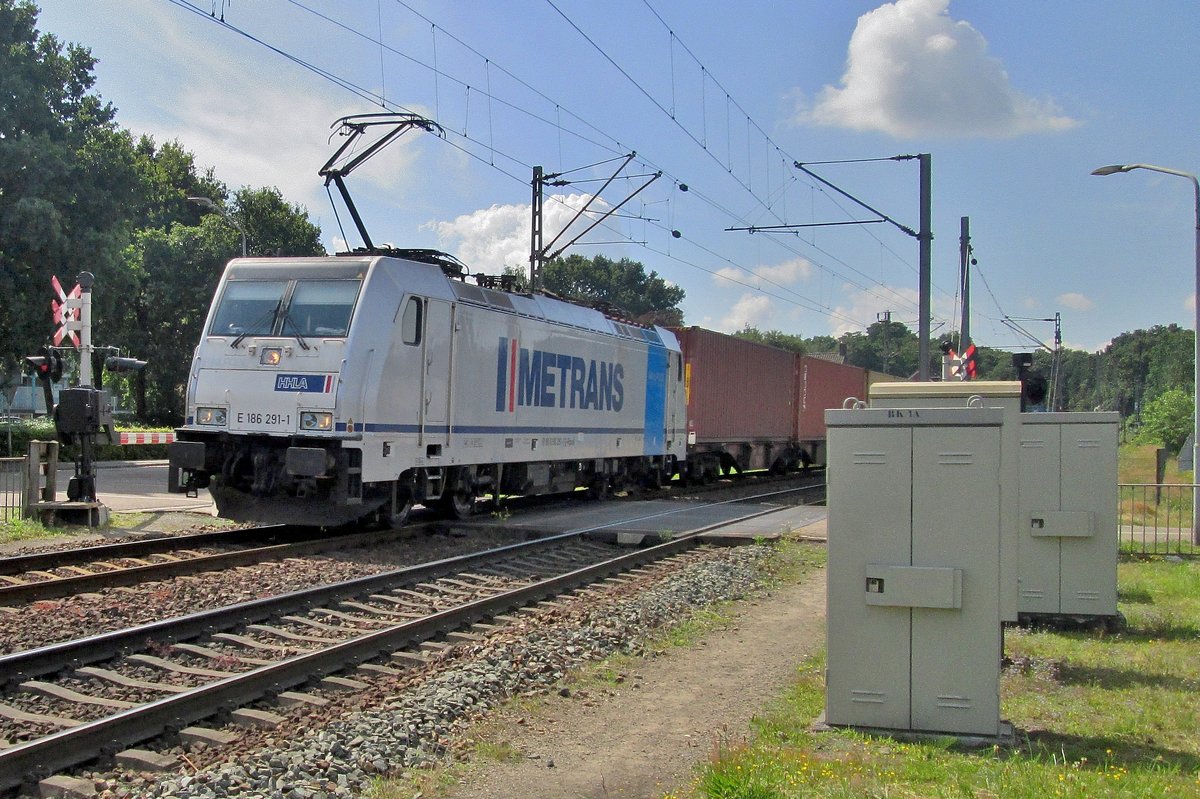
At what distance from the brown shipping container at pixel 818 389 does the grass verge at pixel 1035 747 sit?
2409 centimetres

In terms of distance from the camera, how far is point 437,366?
→ 43.9ft

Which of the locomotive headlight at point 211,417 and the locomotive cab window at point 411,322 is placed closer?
the locomotive headlight at point 211,417

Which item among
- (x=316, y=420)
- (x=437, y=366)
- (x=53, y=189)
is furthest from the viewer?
(x=53, y=189)

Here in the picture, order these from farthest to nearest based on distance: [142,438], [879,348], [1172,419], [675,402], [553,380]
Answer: [879,348]
[1172,419]
[142,438]
[675,402]
[553,380]

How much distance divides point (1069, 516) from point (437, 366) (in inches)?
310

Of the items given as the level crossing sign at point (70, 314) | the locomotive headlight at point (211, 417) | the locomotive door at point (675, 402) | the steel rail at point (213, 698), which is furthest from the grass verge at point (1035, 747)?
the locomotive door at point (675, 402)

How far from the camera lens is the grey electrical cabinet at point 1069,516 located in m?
8.29

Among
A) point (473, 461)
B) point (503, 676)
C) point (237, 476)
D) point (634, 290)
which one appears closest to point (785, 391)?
point (473, 461)

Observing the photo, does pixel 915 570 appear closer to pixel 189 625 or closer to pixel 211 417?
pixel 189 625

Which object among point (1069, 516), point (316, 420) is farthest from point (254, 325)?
point (1069, 516)

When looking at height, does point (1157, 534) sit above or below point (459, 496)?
below

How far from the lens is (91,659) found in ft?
21.1

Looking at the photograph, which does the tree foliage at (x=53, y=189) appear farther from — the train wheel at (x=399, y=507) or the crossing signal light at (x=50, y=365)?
the train wheel at (x=399, y=507)

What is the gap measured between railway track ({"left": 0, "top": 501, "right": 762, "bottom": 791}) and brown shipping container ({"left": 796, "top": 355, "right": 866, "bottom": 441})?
22552 millimetres
